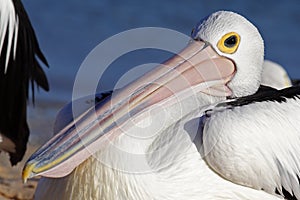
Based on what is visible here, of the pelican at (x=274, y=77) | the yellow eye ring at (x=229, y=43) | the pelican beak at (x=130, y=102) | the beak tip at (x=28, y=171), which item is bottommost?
the pelican at (x=274, y=77)

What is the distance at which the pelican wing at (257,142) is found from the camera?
3.87m

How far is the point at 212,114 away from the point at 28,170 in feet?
2.87

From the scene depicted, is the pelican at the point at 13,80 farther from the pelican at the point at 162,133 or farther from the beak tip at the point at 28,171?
the beak tip at the point at 28,171

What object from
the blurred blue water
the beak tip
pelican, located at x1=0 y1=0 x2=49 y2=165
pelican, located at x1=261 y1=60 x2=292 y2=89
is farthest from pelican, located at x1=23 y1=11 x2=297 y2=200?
the blurred blue water

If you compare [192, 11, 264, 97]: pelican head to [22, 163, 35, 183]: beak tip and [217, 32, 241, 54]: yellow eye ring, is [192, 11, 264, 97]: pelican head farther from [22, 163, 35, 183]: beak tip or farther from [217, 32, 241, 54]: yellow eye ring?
[22, 163, 35, 183]: beak tip

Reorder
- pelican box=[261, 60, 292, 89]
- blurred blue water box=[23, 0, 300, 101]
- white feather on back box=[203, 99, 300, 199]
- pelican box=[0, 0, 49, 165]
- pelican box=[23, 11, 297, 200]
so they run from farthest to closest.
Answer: blurred blue water box=[23, 0, 300, 101] < pelican box=[261, 60, 292, 89] < pelican box=[0, 0, 49, 165] < white feather on back box=[203, 99, 300, 199] < pelican box=[23, 11, 297, 200]

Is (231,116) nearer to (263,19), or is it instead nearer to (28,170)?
(28,170)

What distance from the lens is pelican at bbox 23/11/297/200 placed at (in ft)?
12.3

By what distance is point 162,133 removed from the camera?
158 inches

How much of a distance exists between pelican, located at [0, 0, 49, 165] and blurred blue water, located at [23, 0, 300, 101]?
315cm

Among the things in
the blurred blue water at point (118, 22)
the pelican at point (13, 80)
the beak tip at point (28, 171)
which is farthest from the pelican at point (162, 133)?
the blurred blue water at point (118, 22)

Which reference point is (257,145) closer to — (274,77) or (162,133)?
(162,133)

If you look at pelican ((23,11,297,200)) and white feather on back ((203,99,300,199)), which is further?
white feather on back ((203,99,300,199))

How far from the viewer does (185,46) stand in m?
4.18
